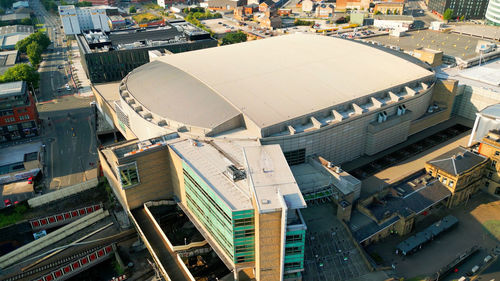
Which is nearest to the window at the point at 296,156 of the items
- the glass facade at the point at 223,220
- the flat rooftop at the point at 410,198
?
the flat rooftop at the point at 410,198

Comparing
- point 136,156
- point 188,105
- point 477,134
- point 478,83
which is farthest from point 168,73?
point 478,83

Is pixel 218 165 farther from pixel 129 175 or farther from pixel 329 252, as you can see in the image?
pixel 329 252

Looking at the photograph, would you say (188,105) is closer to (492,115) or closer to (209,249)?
(209,249)

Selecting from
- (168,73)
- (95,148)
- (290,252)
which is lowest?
(95,148)

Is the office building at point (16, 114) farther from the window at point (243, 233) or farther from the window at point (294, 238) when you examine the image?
the window at point (294, 238)

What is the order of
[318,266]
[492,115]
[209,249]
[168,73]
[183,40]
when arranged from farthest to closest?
[183,40]
[168,73]
[492,115]
[209,249]
[318,266]

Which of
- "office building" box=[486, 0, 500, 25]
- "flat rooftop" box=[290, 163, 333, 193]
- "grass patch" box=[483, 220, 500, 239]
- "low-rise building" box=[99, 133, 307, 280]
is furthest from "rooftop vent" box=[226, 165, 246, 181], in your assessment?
"office building" box=[486, 0, 500, 25]

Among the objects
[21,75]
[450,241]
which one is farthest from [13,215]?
[450,241]
